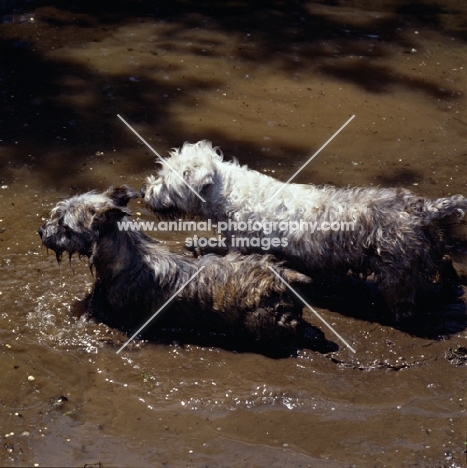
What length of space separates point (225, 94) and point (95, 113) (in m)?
1.69

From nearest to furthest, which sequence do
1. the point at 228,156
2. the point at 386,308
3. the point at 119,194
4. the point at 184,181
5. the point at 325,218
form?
the point at 119,194
the point at 325,218
the point at 386,308
the point at 184,181
the point at 228,156

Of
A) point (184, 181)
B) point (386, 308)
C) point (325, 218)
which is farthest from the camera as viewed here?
point (184, 181)

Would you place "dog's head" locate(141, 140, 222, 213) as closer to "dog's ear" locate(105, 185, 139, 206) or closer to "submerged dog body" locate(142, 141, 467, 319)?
"submerged dog body" locate(142, 141, 467, 319)

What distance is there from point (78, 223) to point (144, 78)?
4.36 m

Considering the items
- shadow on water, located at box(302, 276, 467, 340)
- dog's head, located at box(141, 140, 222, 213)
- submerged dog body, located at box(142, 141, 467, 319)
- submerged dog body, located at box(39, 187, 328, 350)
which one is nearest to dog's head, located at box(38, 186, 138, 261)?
submerged dog body, located at box(39, 187, 328, 350)

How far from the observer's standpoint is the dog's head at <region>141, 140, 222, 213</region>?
22.4ft

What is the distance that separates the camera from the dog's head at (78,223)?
20.2ft

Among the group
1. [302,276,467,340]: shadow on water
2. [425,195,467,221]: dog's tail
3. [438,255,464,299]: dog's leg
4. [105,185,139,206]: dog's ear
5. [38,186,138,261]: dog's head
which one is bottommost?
[302,276,467,340]: shadow on water

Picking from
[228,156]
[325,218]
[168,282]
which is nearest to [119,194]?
[168,282]

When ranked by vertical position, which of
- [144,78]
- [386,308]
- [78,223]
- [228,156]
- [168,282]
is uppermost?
[144,78]

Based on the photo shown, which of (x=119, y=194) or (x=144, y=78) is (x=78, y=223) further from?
(x=144, y=78)

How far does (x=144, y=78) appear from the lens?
10.1 metres

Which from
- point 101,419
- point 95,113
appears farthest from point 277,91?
point 101,419

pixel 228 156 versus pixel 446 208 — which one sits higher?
pixel 446 208
